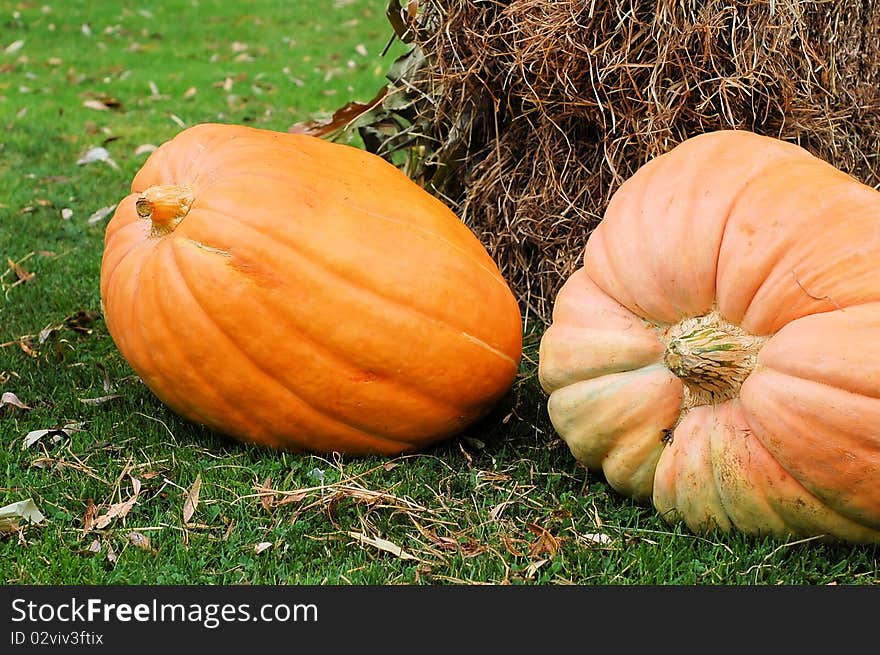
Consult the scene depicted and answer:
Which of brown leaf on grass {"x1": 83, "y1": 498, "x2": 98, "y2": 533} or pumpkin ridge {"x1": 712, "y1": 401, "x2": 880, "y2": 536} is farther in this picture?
brown leaf on grass {"x1": 83, "y1": 498, "x2": 98, "y2": 533}

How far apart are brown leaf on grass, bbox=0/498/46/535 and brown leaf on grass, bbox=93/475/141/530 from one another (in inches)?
5.5

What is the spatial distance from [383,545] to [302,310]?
0.63 meters

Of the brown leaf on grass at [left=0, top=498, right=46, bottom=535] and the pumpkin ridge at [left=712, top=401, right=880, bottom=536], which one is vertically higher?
the pumpkin ridge at [left=712, top=401, right=880, bottom=536]

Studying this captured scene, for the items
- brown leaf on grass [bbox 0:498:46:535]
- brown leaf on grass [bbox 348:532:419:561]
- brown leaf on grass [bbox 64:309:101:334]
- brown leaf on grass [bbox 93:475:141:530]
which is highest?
brown leaf on grass [bbox 348:532:419:561]

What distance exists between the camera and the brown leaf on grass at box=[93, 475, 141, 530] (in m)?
2.45

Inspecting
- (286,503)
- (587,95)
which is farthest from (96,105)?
(286,503)

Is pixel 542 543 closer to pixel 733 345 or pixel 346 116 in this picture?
pixel 733 345

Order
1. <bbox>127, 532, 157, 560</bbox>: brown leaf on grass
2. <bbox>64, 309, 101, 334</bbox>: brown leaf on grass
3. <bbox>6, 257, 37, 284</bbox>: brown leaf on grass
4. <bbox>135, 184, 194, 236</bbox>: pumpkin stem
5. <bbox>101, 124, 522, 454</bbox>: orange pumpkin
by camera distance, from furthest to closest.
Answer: <bbox>6, 257, 37, 284</bbox>: brown leaf on grass, <bbox>64, 309, 101, 334</bbox>: brown leaf on grass, <bbox>135, 184, 194, 236</bbox>: pumpkin stem, <bbox>101, 124, 522, 454</bbox>: orange pumpkin, <bbox>127, 532, 157, 560</bbox>: brown leaf on grass

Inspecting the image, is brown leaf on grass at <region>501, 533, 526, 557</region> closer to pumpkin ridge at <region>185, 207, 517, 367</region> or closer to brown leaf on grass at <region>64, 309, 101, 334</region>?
pumpkin ridge at <region>185, 207, 517, 367</region>

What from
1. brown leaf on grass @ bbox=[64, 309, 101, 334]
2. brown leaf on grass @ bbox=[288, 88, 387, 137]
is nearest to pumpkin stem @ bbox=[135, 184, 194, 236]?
brown leaf on grass @ bbox=[64, 309, 101, 334]

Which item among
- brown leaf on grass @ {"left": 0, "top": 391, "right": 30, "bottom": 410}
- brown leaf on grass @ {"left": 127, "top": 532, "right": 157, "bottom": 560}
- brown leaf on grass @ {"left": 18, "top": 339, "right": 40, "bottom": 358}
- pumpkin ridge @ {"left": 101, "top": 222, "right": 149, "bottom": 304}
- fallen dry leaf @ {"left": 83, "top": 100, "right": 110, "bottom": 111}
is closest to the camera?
brown leaf on grass @ {"left": 127, "top": 532, "right": 157, "bottom": 560}

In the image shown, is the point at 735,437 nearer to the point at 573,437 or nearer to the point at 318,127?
the point at 573,437

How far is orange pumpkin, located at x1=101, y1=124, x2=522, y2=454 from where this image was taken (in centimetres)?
259

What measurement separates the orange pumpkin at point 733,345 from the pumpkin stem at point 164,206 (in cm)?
103
